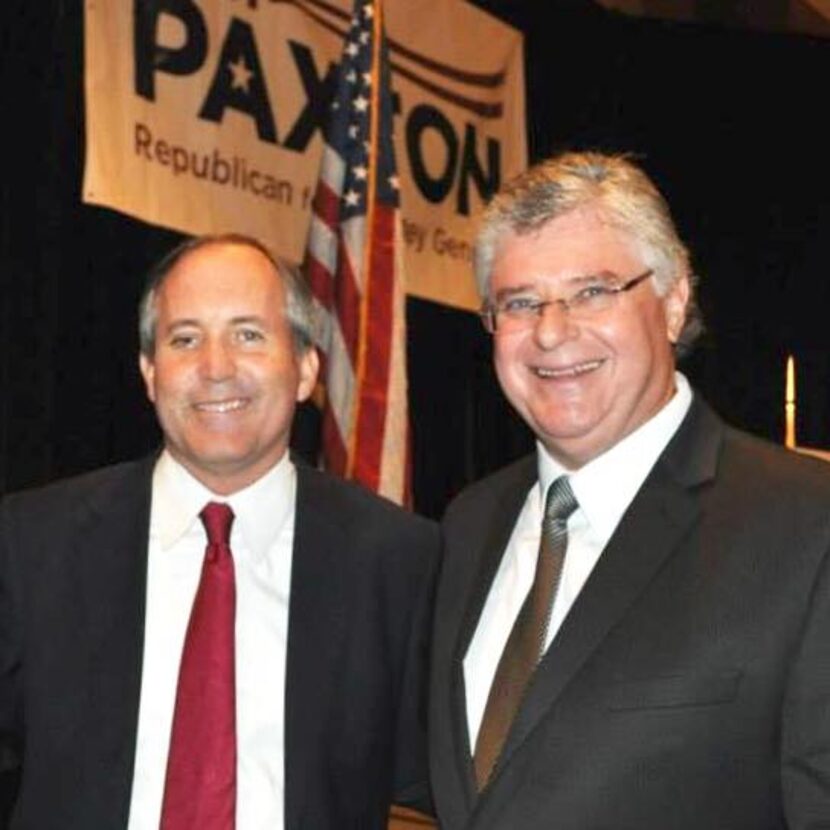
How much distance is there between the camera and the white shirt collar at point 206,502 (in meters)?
2.62

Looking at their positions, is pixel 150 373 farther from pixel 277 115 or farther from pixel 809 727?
pixel 277 115

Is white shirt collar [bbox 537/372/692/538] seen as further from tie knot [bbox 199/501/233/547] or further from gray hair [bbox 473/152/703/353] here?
tie knot [bbox 199/501/233/547]

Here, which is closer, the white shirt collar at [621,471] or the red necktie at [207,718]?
the white shirt collar at [621,471]

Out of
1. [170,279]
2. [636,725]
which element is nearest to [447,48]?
[170,279]

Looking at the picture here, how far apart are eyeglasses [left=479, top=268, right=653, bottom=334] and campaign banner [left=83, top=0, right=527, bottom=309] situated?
7.35 ft

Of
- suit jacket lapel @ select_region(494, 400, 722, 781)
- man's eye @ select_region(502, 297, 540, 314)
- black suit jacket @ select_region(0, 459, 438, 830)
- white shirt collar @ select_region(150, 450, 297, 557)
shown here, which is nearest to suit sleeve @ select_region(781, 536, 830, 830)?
suit jacket lapel @ select_region(494, 400, 722, 781)

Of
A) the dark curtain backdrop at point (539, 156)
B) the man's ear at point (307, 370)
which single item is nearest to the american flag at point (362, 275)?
the dark curtain backdrop at point (539, 156)

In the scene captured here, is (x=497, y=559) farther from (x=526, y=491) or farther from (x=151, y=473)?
(x=151, y=473)

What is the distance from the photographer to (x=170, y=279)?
2691 mm

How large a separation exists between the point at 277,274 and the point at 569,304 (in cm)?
64

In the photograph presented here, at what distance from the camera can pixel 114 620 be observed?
99.0 inches

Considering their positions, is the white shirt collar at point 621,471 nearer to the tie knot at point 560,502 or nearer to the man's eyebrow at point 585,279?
the tie knot at point 560,502

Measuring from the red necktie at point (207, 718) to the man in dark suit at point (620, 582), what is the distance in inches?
12.5

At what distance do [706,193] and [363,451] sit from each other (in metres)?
4.44
